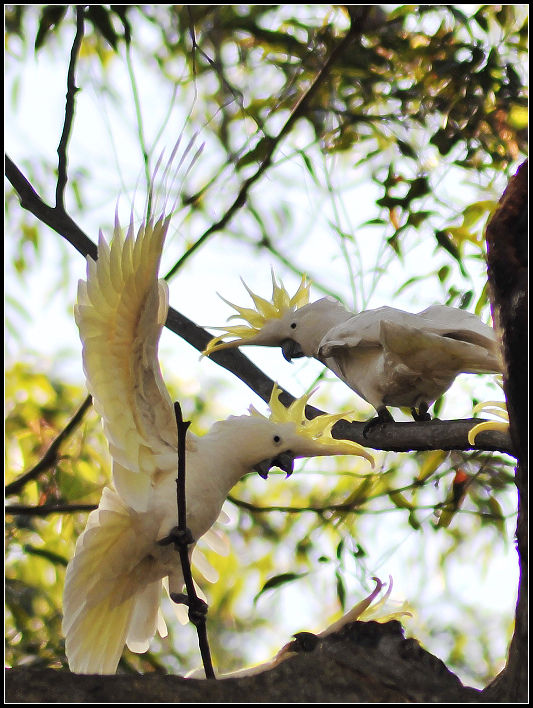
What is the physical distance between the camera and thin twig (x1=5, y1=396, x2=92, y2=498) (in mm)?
2117

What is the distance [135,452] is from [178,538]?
161mm

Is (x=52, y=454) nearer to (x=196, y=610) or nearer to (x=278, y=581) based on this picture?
(x=278, y=581)

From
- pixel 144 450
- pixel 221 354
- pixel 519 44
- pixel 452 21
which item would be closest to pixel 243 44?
pixel 452 21

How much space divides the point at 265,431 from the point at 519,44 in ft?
4.60

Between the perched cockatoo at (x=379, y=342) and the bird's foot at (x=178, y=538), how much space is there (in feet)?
2.04

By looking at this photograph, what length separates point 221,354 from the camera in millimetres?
2117

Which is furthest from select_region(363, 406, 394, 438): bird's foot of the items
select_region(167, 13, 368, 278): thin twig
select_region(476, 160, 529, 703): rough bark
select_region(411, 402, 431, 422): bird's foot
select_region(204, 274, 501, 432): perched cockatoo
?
select_region(476, 160, 529, 703): rough bark

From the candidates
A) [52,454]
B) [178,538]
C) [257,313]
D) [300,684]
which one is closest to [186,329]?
[257,313]

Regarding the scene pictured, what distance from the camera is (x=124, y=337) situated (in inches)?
53.4

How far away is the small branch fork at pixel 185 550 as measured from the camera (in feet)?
3.77

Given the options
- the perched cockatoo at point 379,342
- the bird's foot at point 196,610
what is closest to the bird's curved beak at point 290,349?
the perched cockatoo at point 379,342

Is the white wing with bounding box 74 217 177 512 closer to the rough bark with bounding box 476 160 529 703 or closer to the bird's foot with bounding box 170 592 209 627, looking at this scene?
the bird's foot with bounding box 170 592 209 627

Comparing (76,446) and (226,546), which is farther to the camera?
(76,446)

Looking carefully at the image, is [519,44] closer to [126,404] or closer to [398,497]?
[398,497]
